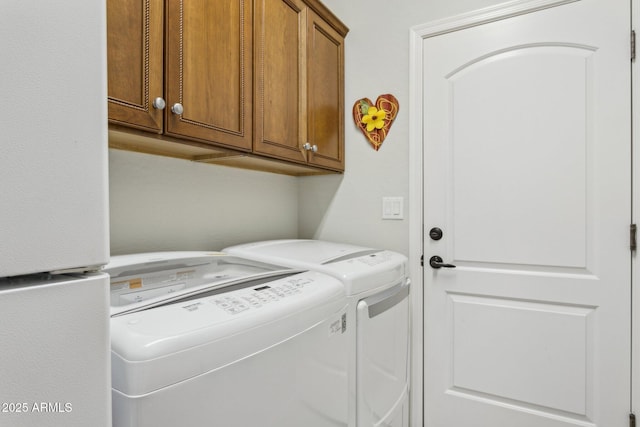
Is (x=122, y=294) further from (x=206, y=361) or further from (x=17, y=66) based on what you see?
(x=17, y=66)

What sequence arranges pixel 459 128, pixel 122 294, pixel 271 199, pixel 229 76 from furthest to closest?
1. pixel 271 199
2. pixel 459 128
3. pixel 229 76
4. pixel 122 294

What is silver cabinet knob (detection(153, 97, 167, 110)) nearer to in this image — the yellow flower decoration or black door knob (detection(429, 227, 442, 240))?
the yellow flower decoration

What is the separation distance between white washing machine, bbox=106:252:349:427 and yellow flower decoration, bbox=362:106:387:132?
1064 millimetres

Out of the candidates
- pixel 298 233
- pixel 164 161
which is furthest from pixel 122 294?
pixel 298 233

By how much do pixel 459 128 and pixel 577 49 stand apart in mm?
546

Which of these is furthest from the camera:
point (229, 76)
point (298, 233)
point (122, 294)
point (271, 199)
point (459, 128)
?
point (298, 233)

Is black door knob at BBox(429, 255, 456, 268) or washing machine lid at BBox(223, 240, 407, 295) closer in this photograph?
washing machine lid at BBox(223, 240, 407, 295)

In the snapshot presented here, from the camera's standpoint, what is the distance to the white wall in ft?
4.18

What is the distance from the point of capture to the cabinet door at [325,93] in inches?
65.3

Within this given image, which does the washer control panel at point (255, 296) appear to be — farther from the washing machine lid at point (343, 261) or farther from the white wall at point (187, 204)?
the white wall at point (187, 204)

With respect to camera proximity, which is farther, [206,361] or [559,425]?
[559,425]

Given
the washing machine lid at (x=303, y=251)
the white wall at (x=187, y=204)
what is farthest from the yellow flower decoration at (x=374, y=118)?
the washing machine lid at (x=303, y=251)

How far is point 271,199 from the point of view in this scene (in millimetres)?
1971

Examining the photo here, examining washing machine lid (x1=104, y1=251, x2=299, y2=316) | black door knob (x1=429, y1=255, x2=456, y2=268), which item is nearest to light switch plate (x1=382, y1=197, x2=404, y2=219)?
black door knob (x1=429, y1=255, x2=456, y2=268)
